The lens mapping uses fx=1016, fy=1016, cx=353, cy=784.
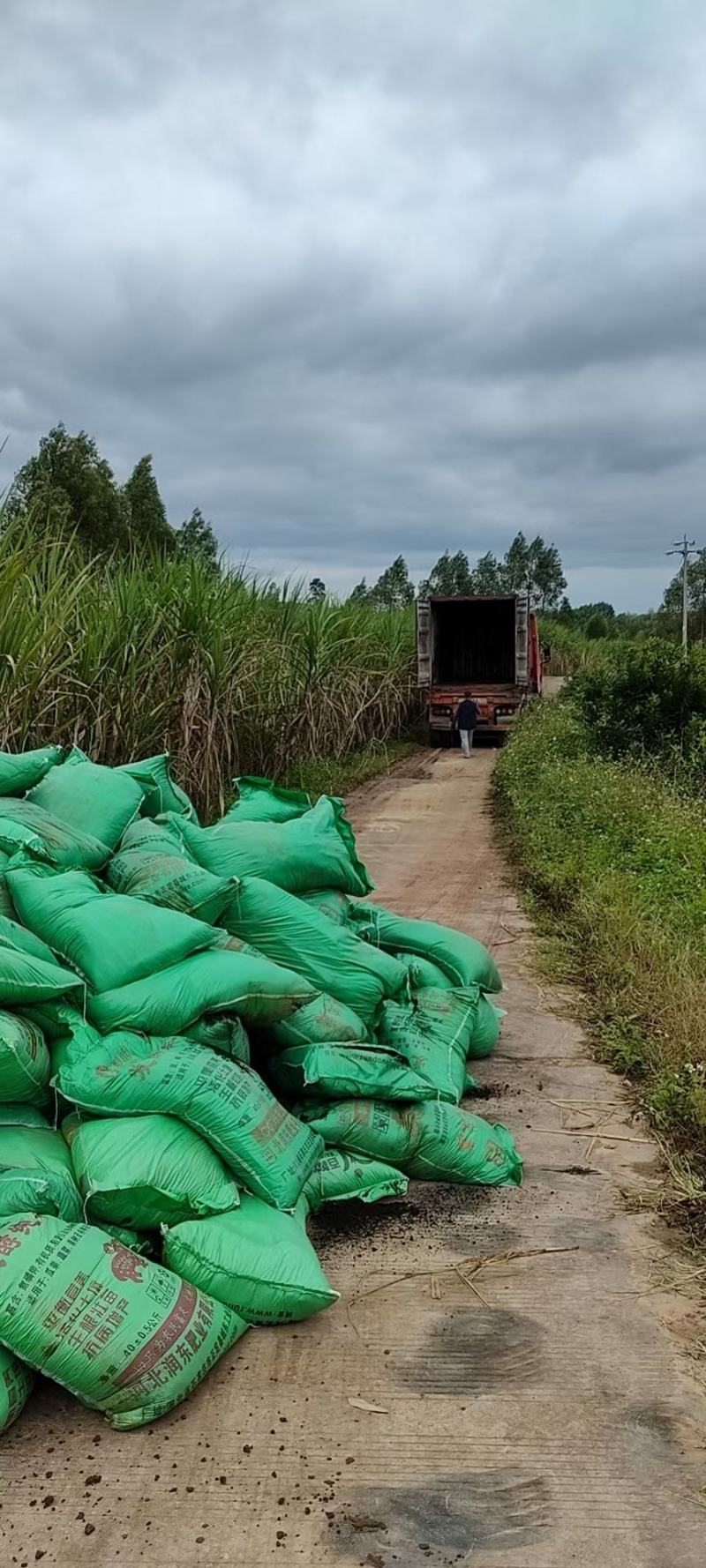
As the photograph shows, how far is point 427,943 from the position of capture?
11.4 feet

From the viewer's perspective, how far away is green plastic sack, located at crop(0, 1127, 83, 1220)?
6.14ft

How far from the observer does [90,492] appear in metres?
15.1

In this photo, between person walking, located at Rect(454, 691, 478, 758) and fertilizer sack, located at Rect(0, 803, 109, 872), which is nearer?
fertilizer sack, located at Rect(0, 803, 109, 872)

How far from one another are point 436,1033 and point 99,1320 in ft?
5.09

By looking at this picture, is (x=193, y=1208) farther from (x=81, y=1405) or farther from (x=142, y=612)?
(x=142, y=612)

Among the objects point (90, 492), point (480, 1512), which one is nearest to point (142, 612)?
point (480, 1512)

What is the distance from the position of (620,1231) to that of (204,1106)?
1.06 metres

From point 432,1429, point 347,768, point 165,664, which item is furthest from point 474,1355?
point 347,768

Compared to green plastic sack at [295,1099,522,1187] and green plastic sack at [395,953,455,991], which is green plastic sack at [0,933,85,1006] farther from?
green plastic sack at [395,953,455,991]

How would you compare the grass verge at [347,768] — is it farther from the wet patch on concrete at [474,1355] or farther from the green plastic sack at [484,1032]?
the wet patch on concrete at [474,1355]

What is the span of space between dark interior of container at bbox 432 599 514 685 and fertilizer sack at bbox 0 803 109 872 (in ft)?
42.4

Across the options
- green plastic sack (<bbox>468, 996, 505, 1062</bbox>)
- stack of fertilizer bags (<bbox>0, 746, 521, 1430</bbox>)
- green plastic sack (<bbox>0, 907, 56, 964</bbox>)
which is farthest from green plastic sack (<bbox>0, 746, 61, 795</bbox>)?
green plastic sack (<bbox>468, 996, 505, 1062</bbox>)

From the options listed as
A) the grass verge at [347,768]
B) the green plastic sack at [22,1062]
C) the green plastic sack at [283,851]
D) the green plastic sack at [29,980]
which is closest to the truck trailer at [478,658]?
the grass verge at [347,768]

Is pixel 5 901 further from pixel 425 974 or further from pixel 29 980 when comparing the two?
pixel 425 974
